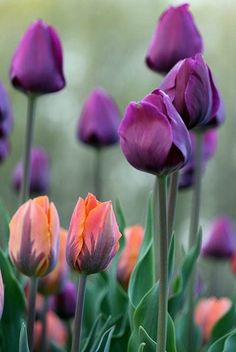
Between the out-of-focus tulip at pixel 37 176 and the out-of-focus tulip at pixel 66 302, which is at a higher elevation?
the out-of-focus tulip at pixel 37 176

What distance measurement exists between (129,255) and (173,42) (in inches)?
7.7

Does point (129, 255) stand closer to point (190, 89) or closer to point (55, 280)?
point (55, 280)

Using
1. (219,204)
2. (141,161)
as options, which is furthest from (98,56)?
(141,161)

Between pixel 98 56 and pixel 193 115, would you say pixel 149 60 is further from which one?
pixel 98 56

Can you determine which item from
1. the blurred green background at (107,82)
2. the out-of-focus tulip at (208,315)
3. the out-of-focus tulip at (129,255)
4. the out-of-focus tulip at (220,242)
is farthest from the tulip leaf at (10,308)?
the blurred green background at (107,82)

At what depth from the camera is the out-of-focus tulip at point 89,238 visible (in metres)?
0.57

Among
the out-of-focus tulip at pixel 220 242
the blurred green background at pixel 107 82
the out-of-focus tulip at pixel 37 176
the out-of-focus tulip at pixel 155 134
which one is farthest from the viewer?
the blurred green background at pixel 107 82

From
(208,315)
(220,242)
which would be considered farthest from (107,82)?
(208,315)

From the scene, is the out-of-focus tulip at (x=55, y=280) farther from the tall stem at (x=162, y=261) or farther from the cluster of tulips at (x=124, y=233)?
the tall stem at (x=162, y=261)

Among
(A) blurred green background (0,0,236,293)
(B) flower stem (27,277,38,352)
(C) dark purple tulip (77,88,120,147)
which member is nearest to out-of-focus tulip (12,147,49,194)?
(C) dark purple tulip (77,88,120,147)

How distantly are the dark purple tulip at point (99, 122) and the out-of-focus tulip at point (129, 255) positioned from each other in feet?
0.52

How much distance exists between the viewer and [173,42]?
2.41 ft

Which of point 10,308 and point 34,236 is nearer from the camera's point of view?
point 34,236

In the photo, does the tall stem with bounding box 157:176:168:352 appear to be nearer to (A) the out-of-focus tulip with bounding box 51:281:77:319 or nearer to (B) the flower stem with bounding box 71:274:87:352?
(B) the flower stem with bounding box 71:274:87:352
